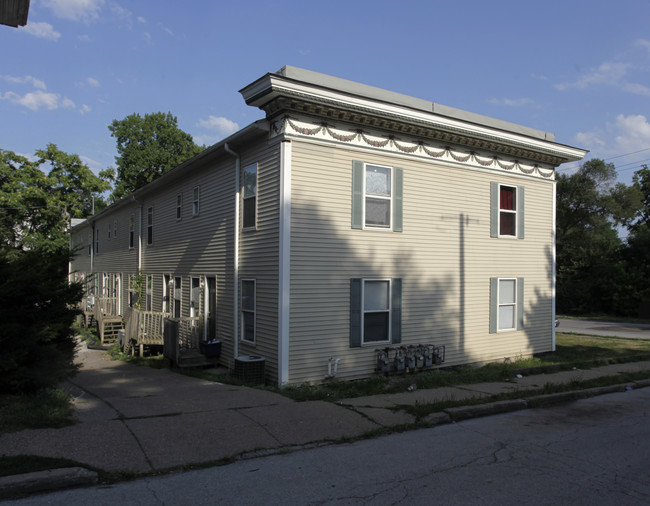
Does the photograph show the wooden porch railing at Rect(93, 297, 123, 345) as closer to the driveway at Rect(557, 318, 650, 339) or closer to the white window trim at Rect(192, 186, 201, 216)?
the white window trim at Rect(192, 186, 201, 216)

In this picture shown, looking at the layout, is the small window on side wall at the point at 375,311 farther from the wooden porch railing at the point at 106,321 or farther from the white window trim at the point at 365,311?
the wooden porch railing at the point at 106,321

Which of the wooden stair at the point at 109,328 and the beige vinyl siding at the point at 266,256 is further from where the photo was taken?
the wooden stair at the point at 109,328

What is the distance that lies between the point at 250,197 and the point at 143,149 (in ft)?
127

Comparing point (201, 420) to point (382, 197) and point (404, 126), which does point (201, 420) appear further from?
point (404, 126)

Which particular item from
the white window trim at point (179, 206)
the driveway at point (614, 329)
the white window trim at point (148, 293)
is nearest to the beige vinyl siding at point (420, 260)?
the white window trim at point (179, 206)

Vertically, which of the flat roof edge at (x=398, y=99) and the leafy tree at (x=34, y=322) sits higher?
the flat roof edge at (x=398, y=99)

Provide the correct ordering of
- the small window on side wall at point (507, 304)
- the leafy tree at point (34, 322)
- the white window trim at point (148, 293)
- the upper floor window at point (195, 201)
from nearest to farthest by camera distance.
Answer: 1. the leafy tree at point (34, 322)
2. the small window on side wall at point (507, 304)
3. the upper floor window at point (195, 201)
4. the white window trim at point (148, 293)

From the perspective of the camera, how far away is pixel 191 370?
42.0 ft

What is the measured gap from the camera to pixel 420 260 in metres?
12.4

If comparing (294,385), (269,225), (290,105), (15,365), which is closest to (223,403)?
(294,385)

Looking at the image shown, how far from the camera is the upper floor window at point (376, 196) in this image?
37.2 feet

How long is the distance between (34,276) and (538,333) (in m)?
13.7

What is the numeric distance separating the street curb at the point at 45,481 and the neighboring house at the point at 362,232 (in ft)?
17.4

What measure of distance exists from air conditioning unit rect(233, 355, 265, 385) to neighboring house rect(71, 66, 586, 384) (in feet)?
0.95
